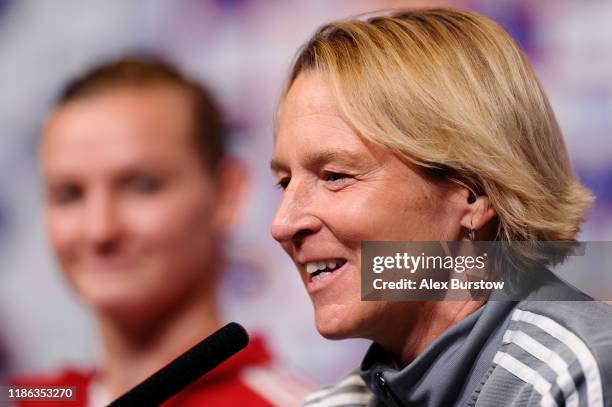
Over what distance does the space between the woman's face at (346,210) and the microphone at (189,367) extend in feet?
0.48

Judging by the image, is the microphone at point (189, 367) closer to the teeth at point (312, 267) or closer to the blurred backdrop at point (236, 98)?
the teeth at point (312, 267)

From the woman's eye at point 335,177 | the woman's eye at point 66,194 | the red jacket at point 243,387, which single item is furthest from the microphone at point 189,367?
the woman's eye at point 66,194

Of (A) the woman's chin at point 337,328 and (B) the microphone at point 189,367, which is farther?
(A) the woman's chin at point 337,328

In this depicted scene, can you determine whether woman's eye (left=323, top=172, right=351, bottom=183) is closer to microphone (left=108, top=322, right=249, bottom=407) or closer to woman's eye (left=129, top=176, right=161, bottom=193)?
microphone (left=108, top=322, right=249, bottom=407)

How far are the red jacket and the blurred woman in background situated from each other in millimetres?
12

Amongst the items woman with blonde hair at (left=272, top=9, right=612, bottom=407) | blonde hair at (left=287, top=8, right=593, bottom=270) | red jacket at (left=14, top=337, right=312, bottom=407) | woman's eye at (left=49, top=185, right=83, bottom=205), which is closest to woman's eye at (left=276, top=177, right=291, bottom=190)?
woman with blonde hair at (left=272, top=9, right=612, bottom=407)

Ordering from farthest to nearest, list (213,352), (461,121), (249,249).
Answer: (249,249), (461,121), (213,352)

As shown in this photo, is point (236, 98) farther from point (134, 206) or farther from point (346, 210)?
point (346, 210)

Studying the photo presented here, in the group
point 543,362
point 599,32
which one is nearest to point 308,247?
point 543,362

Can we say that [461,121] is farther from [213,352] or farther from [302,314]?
[302,314]

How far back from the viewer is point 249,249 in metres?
1.61

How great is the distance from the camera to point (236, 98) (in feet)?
5.36

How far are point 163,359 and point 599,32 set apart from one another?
0.98 metres

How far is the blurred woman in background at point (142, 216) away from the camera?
1.58m
